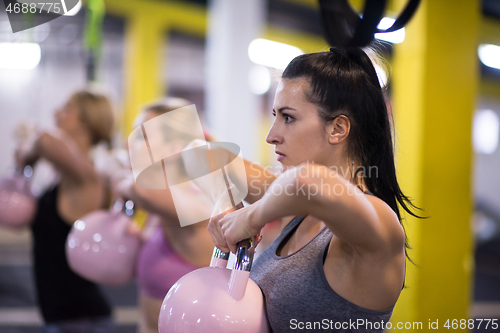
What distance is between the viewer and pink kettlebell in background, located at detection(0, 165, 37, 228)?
1964 millimetres

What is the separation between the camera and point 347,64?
2.87 ft

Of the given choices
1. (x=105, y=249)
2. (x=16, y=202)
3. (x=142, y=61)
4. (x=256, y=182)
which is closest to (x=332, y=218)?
(x=256, y=182)

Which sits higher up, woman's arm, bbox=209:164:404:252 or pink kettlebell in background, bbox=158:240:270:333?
woman's arm, bbox=209:164:404:252

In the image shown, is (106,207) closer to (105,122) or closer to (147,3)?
(105,122)

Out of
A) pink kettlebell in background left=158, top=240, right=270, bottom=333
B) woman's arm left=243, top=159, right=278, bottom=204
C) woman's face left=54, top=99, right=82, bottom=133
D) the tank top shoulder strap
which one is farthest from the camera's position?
woman's face left=54, top=99, right=82, bottom=133

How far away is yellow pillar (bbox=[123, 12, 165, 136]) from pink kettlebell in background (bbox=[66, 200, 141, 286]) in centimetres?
428

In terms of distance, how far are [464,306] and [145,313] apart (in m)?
1.58

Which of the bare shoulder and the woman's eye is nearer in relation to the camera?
the bare shoulder

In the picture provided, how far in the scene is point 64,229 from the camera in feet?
6.48

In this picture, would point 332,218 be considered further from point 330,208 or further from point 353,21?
point 353,21

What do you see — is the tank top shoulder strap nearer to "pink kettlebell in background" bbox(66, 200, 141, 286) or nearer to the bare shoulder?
the bare shoulder

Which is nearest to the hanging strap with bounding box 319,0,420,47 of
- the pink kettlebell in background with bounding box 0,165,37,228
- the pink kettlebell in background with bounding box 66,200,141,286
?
the pink kettlebell in background with bounding box 66,200,141,286

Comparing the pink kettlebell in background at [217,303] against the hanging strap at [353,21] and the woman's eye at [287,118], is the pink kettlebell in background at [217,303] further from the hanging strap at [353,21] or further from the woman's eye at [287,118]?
the hanging strap at [353,21]

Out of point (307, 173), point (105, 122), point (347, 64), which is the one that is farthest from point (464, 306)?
point (105, 122)
